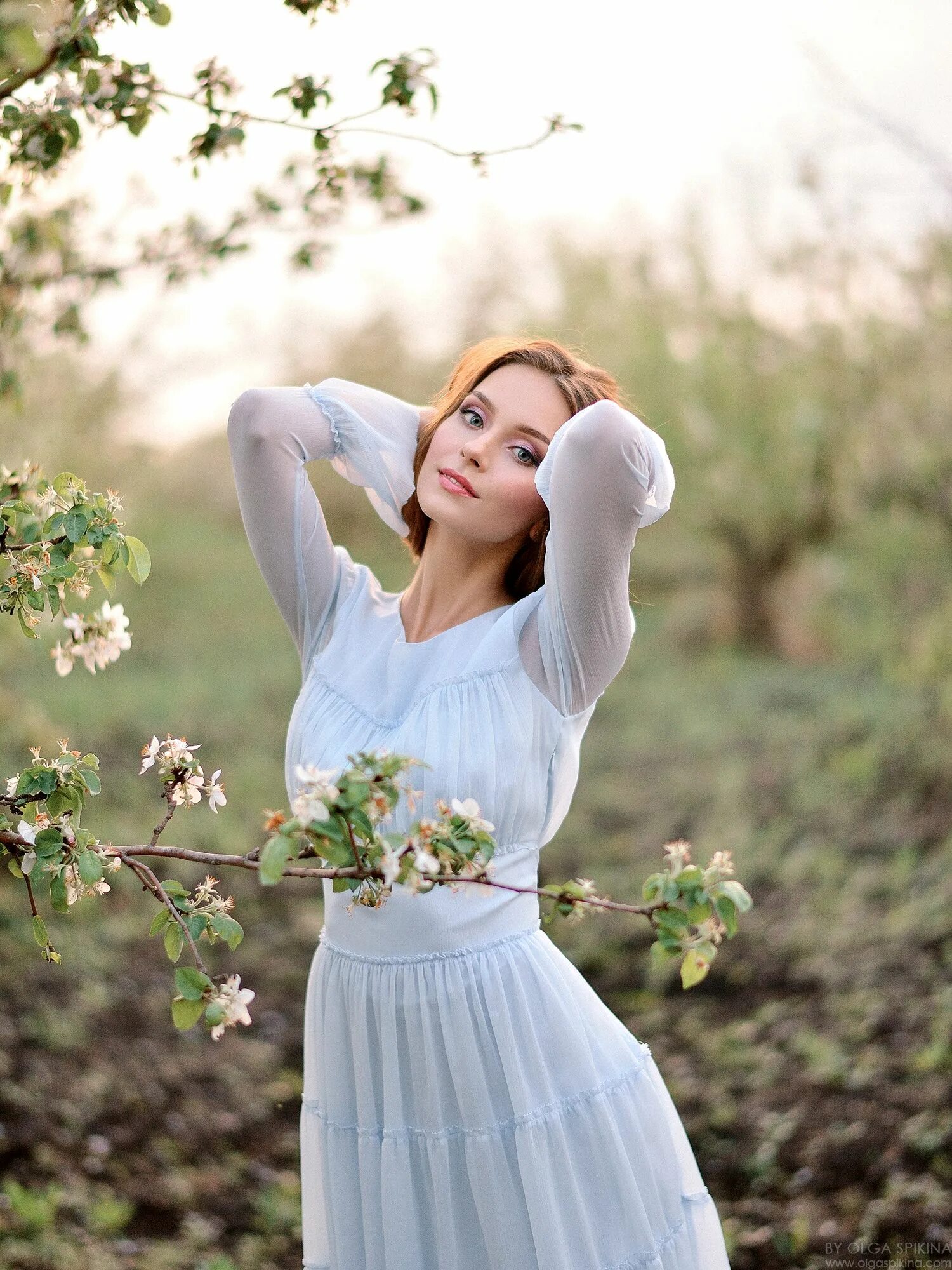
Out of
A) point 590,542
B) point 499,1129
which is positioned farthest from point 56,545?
point 499,1129

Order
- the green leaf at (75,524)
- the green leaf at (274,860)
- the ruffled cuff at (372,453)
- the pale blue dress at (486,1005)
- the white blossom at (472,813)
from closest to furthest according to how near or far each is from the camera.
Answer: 1. the green leaf at (274,860)
2. the white blossom at (472,813)
3. the green leaf at (75,524)
4. the pale blue dress at (486,1005)
5. the ruffled cuff at (372,453)

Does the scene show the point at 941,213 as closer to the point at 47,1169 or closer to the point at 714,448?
the point at 47,1169

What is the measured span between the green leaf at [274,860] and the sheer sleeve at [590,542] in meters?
0.66

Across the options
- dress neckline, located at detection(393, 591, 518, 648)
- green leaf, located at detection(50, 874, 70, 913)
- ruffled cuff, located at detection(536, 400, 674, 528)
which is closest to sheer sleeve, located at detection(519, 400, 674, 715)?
ruffled cuff, located at detection(536, 400, 674, 528)

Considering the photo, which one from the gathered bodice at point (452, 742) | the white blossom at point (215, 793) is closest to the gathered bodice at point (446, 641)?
the gathered bodice at point (452, 742)

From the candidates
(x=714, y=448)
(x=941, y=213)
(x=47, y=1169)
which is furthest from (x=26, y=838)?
(x=714, y=448)

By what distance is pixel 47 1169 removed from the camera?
3404mm

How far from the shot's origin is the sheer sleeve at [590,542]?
1549 millimetres

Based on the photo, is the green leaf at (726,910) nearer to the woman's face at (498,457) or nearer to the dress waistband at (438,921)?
the dress waistband at (438,921)

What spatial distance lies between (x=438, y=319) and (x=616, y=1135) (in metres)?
12.6

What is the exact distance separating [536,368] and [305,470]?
1.29ft

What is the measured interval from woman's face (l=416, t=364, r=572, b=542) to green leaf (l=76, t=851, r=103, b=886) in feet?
2.53

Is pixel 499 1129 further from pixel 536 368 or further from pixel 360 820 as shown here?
pixel 536 368

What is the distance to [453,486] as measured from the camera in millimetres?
1871
